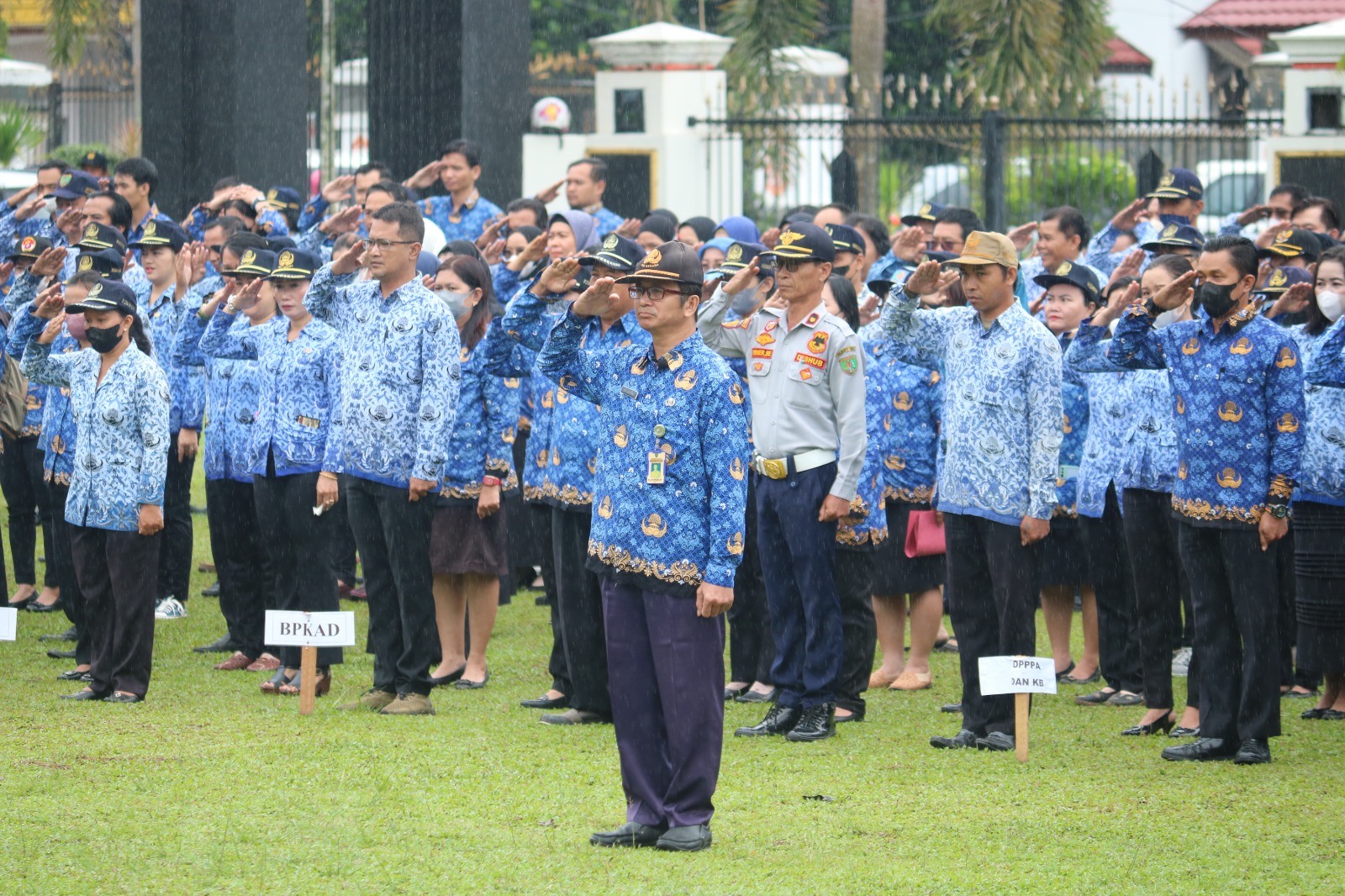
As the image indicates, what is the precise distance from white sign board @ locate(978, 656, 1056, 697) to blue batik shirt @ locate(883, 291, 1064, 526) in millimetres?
624

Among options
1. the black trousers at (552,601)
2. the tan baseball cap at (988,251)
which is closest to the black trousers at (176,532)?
the black trousers at (552,601)

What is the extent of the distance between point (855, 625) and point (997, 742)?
0.93 meters

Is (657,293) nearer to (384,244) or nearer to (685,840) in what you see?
(685,840)

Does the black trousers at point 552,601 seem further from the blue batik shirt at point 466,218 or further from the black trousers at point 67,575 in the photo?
the blue batik shirt at point 466,218

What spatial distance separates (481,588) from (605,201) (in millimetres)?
10425

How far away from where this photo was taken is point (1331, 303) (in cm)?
902

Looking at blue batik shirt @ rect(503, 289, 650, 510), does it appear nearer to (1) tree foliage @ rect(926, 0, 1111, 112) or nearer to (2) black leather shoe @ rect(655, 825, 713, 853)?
(2) black leather shoe @ rect(655, 825, 713, 853)

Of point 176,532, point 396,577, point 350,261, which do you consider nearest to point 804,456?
point 396,577

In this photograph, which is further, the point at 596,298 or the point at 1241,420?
the point at 1241,420

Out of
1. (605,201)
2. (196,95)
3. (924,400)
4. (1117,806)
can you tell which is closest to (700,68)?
(605,201)

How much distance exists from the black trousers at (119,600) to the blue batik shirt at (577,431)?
6.36 feet

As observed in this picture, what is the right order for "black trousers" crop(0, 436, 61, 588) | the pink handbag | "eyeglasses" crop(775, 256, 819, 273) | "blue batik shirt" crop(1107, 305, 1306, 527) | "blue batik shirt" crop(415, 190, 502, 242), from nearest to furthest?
1. "blue batik shirt" crop(1107, 305, 1306, 527)
2. "eyeglasses" crop(775, 256, 819, 273)
3. the pink handbag
4. "black trousers" crop(0, 436, 61, 588)
5. "blue batik shirt" crop(415, 190, 502, 242)

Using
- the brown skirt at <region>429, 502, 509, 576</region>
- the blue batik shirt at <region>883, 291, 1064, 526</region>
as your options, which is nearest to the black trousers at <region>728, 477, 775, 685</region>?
the brown skirt at <region>429, 502, 509, 576</region>

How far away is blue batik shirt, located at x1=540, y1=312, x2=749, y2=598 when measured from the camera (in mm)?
6770
